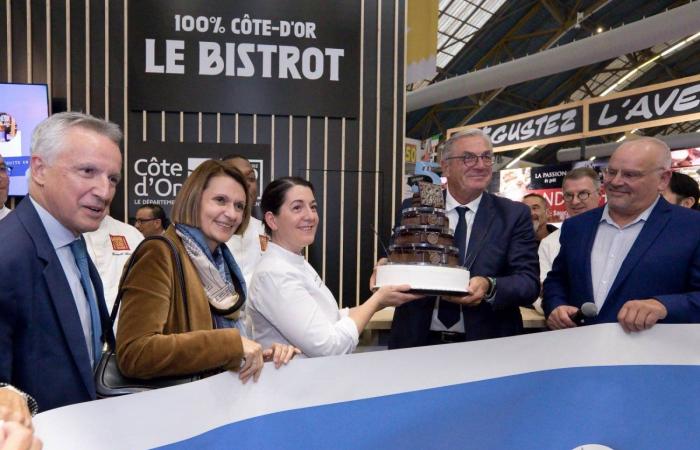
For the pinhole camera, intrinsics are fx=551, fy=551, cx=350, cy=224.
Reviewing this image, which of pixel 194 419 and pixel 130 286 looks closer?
pixel 194 419

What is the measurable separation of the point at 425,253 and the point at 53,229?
112 centimetres

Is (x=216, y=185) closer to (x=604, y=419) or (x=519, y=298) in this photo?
(x=519, y=298)

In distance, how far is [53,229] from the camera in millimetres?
1235

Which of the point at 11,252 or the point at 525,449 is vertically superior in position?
the point at 11,252

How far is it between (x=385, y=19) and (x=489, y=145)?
254 centimetres

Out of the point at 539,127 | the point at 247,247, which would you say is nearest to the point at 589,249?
the point at 247,247

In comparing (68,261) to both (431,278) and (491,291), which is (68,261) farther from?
(491,291)

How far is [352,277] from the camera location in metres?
4.51

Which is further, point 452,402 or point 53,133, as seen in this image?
point 452,402

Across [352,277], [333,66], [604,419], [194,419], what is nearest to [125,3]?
[333,66]

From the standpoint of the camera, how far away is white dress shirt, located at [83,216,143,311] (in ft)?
10.4

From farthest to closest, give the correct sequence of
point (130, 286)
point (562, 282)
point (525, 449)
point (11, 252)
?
point (562, 282) < point (525, 449) < point (130, 286) < point (11, 252)

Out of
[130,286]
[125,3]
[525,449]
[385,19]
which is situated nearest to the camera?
[130,286]

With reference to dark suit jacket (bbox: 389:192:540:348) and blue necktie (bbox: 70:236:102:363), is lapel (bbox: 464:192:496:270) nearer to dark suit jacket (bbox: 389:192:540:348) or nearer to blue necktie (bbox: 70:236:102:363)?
dark suit jacket (bbox: 389:192:540:348)
